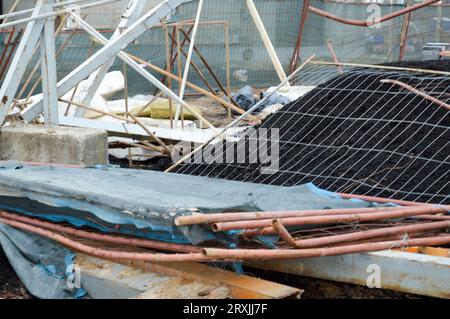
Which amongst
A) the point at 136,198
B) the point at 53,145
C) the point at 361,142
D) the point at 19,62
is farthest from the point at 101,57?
the point at 136,198

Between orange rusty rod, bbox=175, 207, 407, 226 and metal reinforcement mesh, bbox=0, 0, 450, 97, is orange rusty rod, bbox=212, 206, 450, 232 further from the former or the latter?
metal reinforcement mesh, bbox=0, 0, 450, 97

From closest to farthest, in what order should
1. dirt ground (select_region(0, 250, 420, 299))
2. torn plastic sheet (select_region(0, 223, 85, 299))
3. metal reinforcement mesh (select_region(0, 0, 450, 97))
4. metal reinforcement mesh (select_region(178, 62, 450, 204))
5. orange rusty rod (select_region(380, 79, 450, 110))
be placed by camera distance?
dirt ground (select_region(0, 250, 420, 299)) < torn plastic sheet (select_region(0, 223, 85, 299)) < metal reinforcement mesh (select_region(178, 62, 450, 204)) < orange rusty rod (select_region(380, 79, 450, 110)) < metal reinforcement mesh (select_region(0, 0, 450, 97))

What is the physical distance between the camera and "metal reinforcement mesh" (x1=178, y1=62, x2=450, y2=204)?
6758 mm

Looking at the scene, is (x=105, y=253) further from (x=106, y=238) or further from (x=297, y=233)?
(x=297, y=233)

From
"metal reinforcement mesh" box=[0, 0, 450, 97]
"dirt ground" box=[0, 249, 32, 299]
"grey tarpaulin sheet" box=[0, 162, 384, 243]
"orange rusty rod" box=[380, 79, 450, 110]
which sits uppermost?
"metal reinforcement mesh" box=[0, 0, 450, 97]

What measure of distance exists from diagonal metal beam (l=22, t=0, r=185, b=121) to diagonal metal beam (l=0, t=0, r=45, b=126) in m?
0.30

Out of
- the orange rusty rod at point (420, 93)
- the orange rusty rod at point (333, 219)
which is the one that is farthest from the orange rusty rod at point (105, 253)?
the orange rusty rod at point (420, 93)

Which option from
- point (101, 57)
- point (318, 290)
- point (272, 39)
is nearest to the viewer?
point (318, 290)

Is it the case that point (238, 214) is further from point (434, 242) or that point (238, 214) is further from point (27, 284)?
point (27, 284)

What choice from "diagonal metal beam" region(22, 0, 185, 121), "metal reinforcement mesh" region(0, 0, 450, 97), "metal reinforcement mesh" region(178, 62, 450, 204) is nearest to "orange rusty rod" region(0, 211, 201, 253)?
"metal reinforcement mesh" region(178, 62, 450, 204)

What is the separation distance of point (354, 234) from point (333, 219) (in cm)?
15

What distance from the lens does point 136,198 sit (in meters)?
5.23

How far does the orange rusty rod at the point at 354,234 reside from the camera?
14.5 feet

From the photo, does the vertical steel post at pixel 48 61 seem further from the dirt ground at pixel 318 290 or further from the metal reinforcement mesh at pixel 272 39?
the metal reinforcement mesh at pixel 272 39
